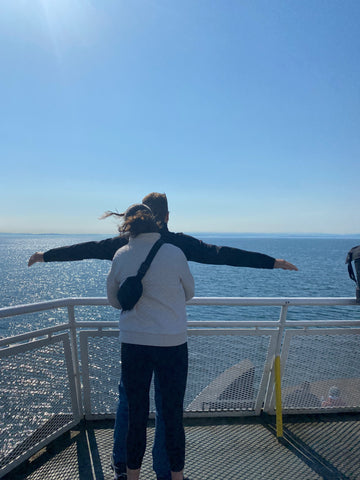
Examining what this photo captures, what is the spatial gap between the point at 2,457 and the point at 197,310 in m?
24.5

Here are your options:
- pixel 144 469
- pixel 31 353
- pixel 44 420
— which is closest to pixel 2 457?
pixel 44 420

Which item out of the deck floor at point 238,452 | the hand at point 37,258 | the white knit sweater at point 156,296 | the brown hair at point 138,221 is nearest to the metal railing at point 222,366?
the deck floor at point 238,452

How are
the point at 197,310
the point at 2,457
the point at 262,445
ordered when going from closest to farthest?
the point at 2,457, the point at 262,445, the point at 197,310

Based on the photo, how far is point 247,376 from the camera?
329 centimetres

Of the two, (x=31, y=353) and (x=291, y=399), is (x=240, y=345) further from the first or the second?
(x=31, y=353)

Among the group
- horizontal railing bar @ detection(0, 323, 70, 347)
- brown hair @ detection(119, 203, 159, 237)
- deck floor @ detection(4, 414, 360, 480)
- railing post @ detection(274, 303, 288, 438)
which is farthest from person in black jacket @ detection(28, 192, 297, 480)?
railing post @ detection(274, 303, 288, 438)

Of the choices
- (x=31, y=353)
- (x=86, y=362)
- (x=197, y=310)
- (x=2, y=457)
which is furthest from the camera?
(x=197, y=310)

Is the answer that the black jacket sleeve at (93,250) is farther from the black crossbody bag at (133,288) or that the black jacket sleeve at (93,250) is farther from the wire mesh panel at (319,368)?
the wire mesh panel at (319,368)

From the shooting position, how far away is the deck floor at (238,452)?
2.60 meters

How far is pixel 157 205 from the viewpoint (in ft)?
7.42

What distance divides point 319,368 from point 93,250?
8.31ft

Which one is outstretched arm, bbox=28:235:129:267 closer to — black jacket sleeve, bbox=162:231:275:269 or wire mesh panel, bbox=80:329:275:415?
black jacket sleeve, bbox=162:231:275:269

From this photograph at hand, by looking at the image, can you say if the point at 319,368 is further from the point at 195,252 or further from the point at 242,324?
the point at 195,252

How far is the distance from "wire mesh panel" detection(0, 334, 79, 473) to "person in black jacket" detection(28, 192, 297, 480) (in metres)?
0.79
